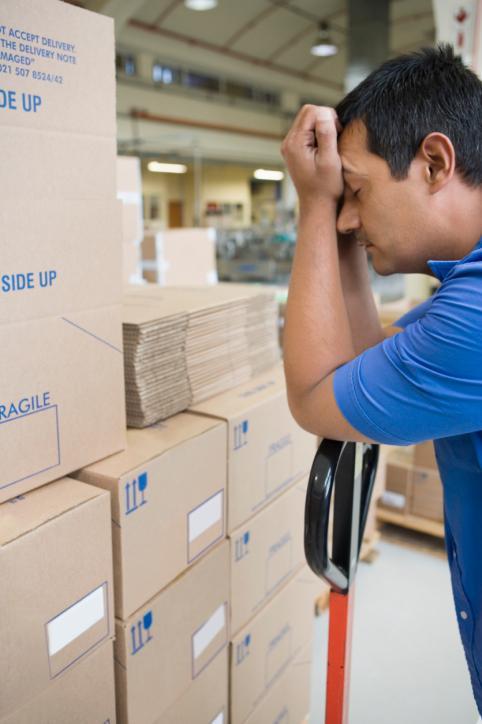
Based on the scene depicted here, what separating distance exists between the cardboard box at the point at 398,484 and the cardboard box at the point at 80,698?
93.4 inches

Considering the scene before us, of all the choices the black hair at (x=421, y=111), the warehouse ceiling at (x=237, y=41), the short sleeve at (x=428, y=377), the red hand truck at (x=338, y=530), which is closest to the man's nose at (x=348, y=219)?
the black hair at (x=421, y=111)

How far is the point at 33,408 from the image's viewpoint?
3.09ft

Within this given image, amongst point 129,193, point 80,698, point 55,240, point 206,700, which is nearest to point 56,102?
point 55,240

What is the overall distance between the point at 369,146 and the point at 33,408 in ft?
2.20

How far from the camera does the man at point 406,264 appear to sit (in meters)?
0.75

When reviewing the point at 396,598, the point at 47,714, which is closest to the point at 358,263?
the point at 47,714

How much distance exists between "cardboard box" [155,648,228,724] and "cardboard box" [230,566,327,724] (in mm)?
44

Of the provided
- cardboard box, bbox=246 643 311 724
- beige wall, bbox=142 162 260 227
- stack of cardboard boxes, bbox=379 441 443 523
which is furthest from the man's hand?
beige wall, bbox=142 162 260 227

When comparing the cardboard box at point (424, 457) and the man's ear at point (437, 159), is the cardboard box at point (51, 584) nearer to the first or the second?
the man's ear at point (437, 159)

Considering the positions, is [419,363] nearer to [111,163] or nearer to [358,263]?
[358,263]

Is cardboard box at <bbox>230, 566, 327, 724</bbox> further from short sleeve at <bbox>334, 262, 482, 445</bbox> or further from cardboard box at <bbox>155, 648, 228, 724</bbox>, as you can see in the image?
short sleeve at <bbox>334, 262, 482, 445</bbox>

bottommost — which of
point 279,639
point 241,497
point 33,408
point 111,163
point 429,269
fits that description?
point 279,639

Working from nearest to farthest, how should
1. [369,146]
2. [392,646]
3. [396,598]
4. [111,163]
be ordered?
[369,146] → [111,163] → [392,646] → [396,598]

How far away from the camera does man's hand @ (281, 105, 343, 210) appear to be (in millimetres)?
925
